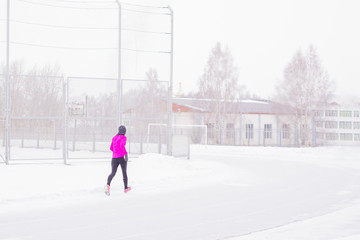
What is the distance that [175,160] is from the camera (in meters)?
18.7

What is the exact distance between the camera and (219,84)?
174ft

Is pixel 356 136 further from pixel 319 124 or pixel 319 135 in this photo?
pixel 319 124

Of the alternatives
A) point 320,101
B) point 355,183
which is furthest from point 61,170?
point 320,101

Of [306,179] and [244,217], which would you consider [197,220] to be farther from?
[306,179]

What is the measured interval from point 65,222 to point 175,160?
34.4ft

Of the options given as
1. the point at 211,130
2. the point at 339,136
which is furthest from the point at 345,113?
the point at 211,130

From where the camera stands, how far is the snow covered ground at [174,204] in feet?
25.4

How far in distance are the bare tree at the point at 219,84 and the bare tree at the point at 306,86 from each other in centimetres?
589

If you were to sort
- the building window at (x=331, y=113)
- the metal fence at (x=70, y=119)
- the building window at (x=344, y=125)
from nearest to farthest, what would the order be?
the metal fence at (x=70, y=119) < the building window at (x=344, y=125) < the building window at (x=331, y=113)

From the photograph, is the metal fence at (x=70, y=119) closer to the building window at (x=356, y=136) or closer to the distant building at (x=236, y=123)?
the building window at (x=356, y=136)

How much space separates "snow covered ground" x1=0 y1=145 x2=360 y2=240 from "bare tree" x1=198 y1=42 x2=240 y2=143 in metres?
35.1

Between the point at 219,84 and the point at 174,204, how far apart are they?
141 ft

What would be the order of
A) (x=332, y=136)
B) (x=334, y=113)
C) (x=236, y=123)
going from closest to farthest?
(x=332, y=136) → (x=334, y=113) → (x=236, y=123)

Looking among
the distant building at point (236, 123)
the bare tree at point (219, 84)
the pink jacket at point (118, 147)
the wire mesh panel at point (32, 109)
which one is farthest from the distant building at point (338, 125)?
the pink jacket at point (118, 147)
